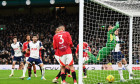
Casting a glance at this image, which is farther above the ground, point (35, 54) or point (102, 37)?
point (102, 37)

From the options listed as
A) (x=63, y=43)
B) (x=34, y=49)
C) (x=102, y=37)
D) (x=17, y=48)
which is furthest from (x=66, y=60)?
(x=102, y=37)

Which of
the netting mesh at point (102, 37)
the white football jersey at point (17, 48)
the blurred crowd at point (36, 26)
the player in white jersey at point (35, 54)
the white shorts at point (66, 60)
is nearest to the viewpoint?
the white shorts at point (66, 60)

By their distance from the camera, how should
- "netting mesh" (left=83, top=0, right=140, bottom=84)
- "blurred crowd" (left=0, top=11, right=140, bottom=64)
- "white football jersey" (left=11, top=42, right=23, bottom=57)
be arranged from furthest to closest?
"blurred crowd" (left=0, top=11, right=140, bottom=64) → "white football jersey" (left=11, top=42, right=23, bottom=57) → "netting mesh" (left=83, top=0, right=140, bottom=84)

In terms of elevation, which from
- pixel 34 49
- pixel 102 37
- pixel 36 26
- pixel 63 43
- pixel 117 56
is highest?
pixel 36 26

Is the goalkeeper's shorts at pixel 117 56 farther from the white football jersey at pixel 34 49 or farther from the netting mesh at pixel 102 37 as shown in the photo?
the white football jersey at pixel 34 49

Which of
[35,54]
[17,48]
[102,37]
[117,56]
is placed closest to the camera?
[117,56]

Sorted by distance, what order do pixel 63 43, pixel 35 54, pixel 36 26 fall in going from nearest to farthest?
pixel 63 43, pixel 35 54, pixel 36 26

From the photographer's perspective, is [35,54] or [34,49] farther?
[34,49]

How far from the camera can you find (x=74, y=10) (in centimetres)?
2673

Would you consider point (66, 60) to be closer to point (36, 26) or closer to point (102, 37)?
point (102, 37)

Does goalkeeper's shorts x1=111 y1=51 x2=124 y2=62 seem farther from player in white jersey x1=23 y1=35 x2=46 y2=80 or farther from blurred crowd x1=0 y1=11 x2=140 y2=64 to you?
blurred crowd x1=0 y1=11 x2=140 y2=64

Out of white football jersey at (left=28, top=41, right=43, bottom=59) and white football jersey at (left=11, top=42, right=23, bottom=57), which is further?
white football jersey at (left=11, top=42, right=23, bottom=57)

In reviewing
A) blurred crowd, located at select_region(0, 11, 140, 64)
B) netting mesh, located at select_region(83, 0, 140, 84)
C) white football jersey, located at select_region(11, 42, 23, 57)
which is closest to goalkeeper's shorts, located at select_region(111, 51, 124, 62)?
netting mesh, located at select_region(83, 0, 140, 84)

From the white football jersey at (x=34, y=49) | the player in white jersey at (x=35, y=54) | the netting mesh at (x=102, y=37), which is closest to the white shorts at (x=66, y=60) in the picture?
the netting mesh at (x=102, y=37)
